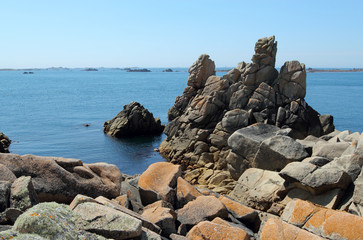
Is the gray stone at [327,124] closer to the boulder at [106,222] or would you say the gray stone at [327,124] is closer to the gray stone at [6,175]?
the boulder at [106,222]

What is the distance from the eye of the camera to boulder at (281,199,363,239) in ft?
41.2

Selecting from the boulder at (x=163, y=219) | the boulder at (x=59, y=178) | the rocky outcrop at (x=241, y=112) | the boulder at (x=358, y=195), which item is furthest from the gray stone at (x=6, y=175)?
the rocky outcrop at (x=241, y=112)

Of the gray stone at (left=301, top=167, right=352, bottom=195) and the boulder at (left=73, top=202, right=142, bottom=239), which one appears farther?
the gray stone at (left=301, top=167, right=352, bottom=195)

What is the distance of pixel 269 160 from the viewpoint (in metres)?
26.3

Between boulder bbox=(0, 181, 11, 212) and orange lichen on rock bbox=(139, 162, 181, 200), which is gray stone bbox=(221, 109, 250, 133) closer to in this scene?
orange lichen on rock bbox=(139, 162, 181, 200)

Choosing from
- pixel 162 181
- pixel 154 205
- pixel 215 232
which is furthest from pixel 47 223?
pixel 162 181

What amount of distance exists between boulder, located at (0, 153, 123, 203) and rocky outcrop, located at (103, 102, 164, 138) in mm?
52202

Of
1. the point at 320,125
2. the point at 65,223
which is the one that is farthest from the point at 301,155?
the point at 320,125

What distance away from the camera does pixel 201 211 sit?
14.6m

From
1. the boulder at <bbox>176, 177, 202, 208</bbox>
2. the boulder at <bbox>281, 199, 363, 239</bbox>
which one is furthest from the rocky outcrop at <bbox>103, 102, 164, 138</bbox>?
the boulder at <bbox>281, 199, 363, 239</bbox>

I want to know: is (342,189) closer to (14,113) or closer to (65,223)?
(65,223)

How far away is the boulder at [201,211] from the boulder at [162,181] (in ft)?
4.48

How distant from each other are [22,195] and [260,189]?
15.1 metres

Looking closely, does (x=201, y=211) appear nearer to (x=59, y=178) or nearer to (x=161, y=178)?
(x=161, y=178)
